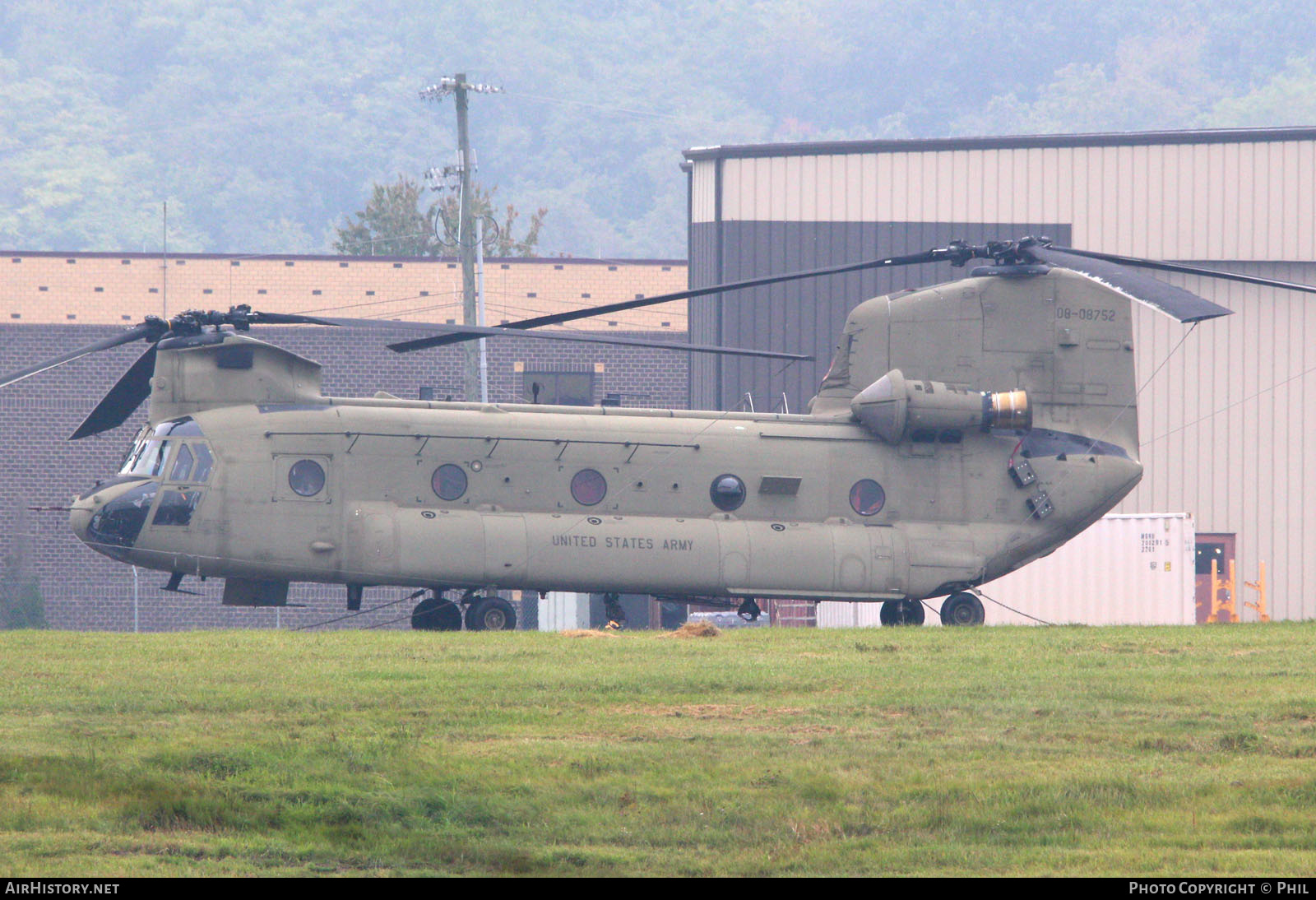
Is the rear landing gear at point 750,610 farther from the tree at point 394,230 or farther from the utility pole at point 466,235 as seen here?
the tree at point 394,230

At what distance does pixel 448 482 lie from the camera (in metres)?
20.3

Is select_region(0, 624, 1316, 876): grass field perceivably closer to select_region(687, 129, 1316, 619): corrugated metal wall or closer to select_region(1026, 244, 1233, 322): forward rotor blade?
select_region(1026, 244, 1233, 322): forward rotor blade

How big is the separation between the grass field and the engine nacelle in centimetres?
523

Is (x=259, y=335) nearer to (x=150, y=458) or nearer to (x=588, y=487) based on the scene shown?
(x=150, y=458)

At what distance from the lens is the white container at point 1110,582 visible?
28.5 m

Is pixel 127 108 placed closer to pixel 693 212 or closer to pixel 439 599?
pixel 693 212

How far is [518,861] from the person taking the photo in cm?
977

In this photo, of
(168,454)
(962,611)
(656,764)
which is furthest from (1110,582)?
(656,764)

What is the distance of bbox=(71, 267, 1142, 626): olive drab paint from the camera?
780 inches

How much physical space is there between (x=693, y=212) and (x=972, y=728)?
86.3ft

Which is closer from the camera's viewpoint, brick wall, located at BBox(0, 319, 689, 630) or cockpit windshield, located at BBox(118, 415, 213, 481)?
cockpit windshield, located at BBox(118, 415, 213, 481)

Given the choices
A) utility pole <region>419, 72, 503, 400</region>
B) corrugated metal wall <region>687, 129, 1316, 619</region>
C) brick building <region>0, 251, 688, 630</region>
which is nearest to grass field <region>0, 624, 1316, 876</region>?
corrugated metal wall <region>687, 129, 1316, 619</region>

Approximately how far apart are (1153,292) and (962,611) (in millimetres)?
4967

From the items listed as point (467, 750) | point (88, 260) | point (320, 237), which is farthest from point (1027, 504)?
point (320, 237)
